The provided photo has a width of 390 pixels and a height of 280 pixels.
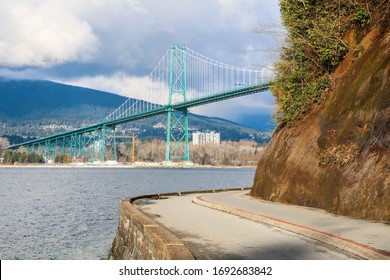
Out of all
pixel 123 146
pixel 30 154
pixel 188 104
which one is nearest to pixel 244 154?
pixel 123 146

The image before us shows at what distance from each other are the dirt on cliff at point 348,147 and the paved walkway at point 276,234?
0.58m

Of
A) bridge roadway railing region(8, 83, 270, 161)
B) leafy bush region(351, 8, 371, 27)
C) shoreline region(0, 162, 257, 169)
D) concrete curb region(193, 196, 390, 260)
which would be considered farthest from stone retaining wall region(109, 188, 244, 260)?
shoreline region(0, 162, 257, 169)

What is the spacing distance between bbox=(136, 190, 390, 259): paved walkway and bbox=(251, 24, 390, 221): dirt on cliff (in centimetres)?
58

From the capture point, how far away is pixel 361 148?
13.1 metres

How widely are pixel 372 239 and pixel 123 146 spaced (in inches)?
6236

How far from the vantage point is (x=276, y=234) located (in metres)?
10.4

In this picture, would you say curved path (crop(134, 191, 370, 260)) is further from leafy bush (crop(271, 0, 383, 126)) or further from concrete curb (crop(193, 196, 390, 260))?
leafy bush (crop(271, 0, 383, 126))

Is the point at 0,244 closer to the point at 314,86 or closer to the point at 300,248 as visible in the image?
the point at 314,86

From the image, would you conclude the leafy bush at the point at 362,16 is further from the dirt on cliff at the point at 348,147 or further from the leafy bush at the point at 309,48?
the dirt on cliff at the point at 348,147

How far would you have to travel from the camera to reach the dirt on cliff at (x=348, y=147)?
40.1 ft

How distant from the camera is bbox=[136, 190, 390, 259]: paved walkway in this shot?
27.4 ft

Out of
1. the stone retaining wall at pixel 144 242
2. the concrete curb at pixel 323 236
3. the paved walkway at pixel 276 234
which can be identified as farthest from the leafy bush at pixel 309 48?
the stone retaining wall at pixel 144 242

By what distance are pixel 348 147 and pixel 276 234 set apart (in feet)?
14.0
